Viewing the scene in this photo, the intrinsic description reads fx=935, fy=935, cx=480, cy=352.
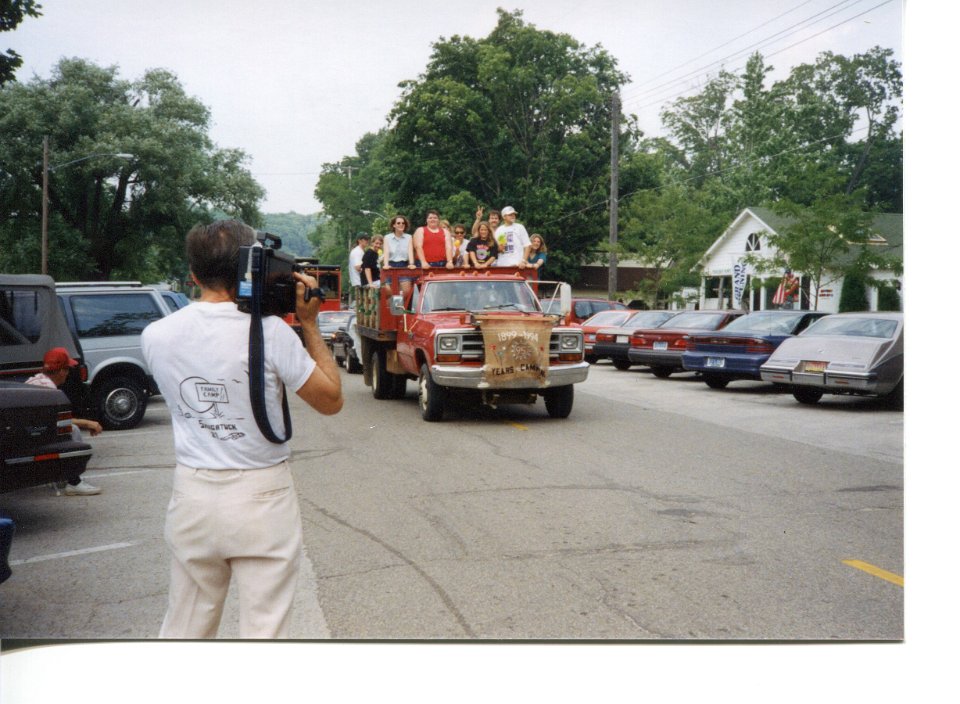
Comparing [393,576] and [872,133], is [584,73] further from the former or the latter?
[393,576]

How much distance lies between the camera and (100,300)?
959 cm

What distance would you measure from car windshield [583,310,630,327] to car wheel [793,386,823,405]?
765 centimetres

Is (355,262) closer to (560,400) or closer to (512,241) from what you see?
(560,400)

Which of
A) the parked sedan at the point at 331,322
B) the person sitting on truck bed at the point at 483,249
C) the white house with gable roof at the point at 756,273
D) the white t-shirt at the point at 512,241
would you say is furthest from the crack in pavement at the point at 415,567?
the parked sedan at the point at 331,322

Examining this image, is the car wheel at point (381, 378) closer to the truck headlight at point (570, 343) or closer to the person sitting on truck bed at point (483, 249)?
the person sitting on truck bed at point (483, 249)

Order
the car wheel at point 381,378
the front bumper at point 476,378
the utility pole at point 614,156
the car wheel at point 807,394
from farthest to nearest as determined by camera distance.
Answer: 1. the car wheel at point 807,394
2. the car wheel at point 381,378
3. the front bumper at point 476,378
4. the utility pole at point 614,156

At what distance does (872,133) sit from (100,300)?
738 centimetres

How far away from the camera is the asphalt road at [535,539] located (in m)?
4.49

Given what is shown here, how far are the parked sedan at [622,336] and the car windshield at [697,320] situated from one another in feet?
1.92

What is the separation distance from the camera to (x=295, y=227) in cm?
620

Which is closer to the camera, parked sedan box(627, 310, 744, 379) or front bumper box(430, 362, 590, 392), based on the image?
front bumper box(430, 362, 590, 392)

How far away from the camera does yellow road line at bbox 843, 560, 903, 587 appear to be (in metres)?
4.99

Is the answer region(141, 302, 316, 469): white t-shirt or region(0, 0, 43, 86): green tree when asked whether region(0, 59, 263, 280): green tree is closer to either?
region(0, 0, 43, 86): green tree

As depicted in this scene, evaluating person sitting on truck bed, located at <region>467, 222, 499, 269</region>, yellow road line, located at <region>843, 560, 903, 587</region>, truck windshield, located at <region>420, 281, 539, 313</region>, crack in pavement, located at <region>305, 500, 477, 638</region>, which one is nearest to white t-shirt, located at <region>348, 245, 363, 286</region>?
truck windshield, located at <region>420, 281, 539, 313</region>
